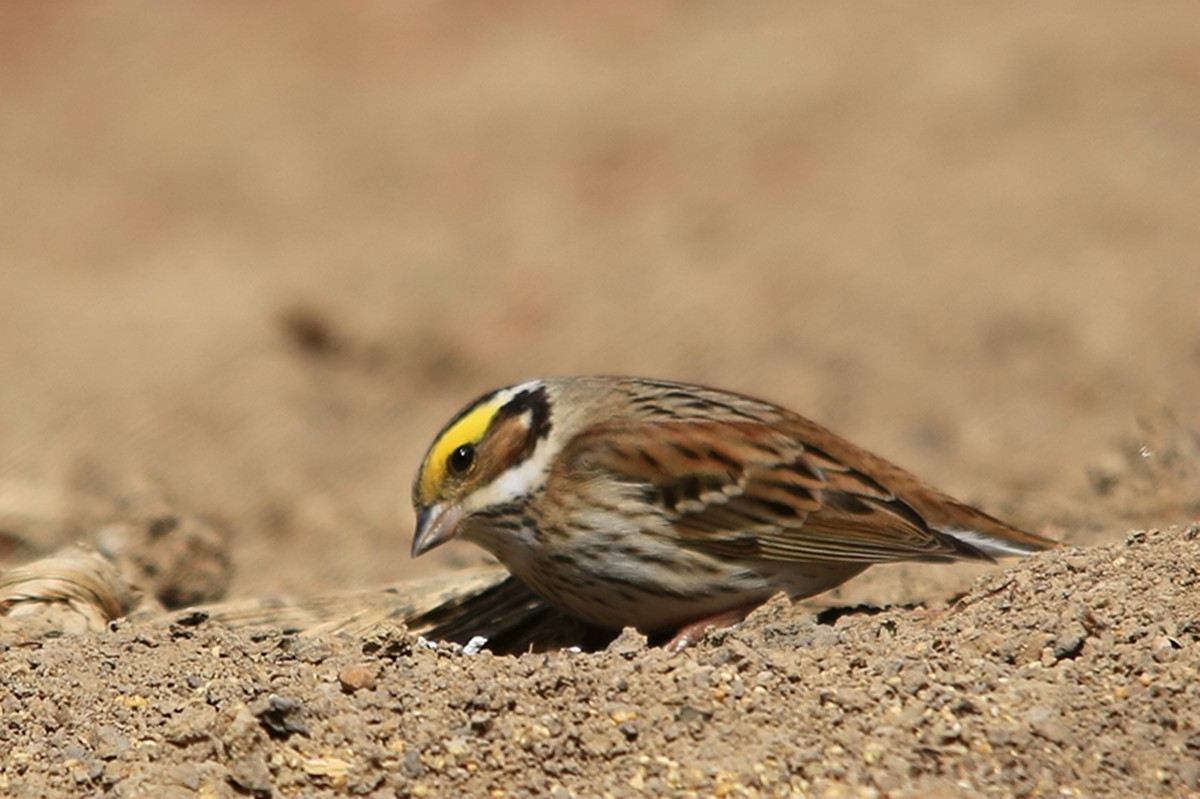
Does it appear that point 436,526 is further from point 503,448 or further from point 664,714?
point 664,714

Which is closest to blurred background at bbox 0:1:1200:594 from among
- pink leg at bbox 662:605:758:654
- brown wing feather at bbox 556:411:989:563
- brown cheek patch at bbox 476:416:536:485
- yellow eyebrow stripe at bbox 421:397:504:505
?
brown wing feather at bbox 556:411:989:563

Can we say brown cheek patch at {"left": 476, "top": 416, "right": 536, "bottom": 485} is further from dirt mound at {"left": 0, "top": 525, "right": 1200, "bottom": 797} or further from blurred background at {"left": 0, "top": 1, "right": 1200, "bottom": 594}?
blurred background at {"left": 0, "top": 1, "right": 1200, "bottom": 594}

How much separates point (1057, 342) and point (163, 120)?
304 inches

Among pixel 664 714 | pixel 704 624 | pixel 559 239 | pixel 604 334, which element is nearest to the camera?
pixel 664 714

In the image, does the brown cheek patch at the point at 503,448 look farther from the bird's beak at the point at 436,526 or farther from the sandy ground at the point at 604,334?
the sandy ground at the point at 604,334

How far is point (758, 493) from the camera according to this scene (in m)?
6.27

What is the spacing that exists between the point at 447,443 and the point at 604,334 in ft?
18.4

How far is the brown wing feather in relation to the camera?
6137mm

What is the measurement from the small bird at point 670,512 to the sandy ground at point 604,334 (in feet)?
0.99

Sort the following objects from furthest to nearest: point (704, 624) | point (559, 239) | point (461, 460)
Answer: point (559, 239) → point (461, 460) → point (704, 624)

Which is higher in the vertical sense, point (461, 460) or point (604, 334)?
point (604, 334)

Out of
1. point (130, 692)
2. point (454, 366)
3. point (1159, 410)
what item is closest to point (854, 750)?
point (130, 692)

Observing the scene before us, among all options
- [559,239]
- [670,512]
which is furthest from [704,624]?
[559,239]

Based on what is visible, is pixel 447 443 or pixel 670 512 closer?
pixel 670 512
